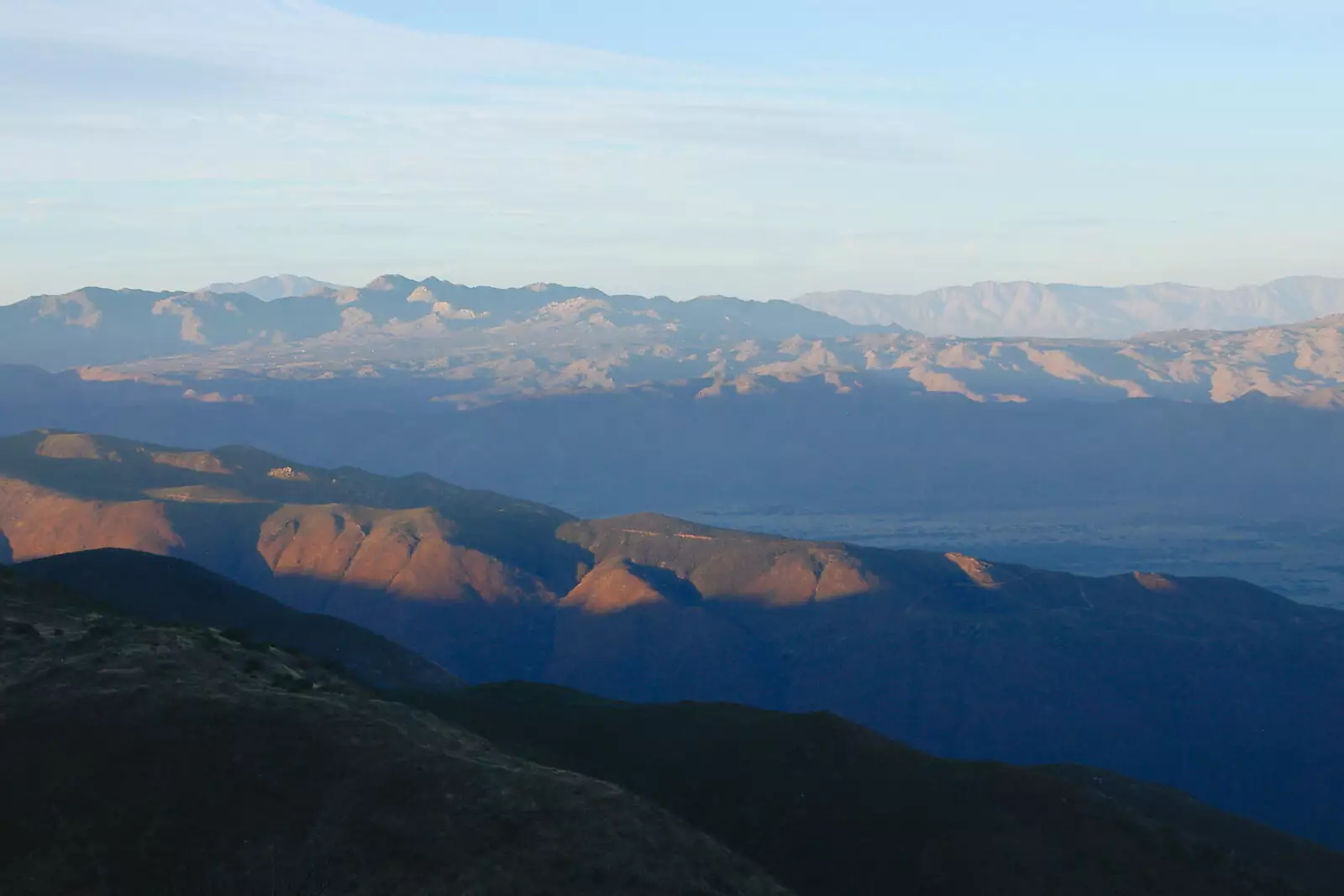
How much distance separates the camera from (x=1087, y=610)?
17462 cm

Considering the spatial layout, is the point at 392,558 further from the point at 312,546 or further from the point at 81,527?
the point at 81,527

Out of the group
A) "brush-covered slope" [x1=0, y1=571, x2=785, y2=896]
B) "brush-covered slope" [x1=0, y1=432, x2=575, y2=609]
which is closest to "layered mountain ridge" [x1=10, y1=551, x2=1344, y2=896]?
"brush-covered slope" [x1=0, y1=571, x2=785, y2=896]

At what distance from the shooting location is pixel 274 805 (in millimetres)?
40312

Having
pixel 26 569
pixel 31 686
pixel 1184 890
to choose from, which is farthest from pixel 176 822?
pixel 26 569

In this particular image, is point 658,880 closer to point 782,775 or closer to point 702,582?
point 782,775

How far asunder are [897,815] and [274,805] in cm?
2839

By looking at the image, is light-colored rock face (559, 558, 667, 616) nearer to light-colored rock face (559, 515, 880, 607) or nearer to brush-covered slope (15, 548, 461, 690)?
light-colored rock face (559, 515, 880, 607)

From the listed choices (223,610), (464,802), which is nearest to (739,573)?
(223,610)

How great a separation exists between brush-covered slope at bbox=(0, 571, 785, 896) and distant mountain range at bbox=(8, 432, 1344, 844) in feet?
336

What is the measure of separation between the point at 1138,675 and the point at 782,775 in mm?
102633

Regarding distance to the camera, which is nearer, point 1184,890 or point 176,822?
point 176,822

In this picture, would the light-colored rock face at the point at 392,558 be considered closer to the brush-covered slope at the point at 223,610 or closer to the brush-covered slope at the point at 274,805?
the brush-covered slope at the point at 223,610

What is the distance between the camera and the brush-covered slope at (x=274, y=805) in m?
37.2

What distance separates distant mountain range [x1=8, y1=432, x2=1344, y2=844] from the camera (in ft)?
465
